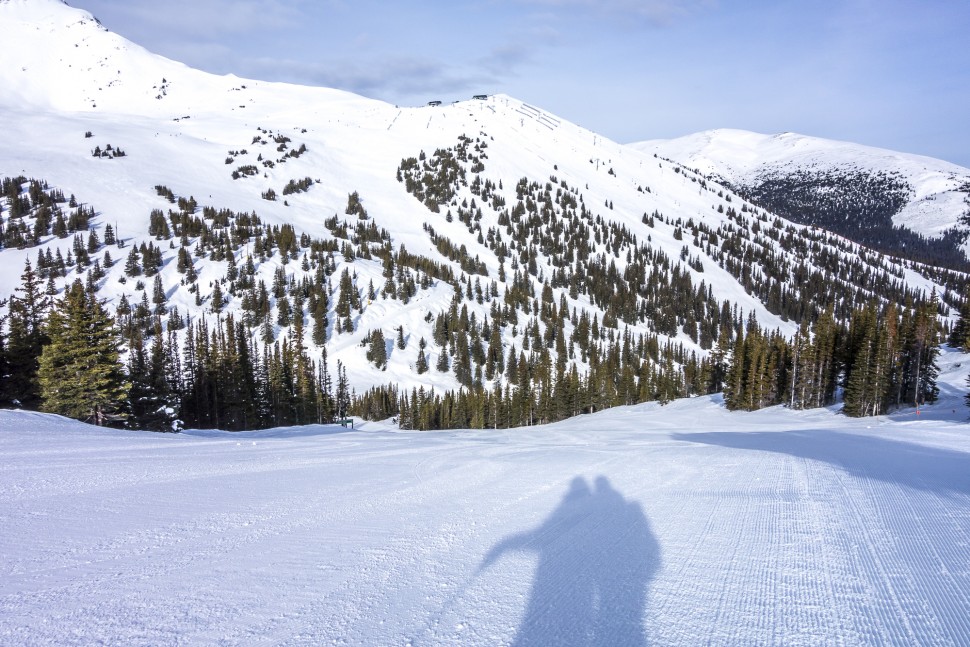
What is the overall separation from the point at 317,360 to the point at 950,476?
90653 millimetres

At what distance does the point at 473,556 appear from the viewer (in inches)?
194

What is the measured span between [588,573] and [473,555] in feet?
3.86

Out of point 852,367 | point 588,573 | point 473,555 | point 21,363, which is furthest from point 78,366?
point 852,367

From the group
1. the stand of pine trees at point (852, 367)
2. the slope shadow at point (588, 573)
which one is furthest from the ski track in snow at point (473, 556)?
the stand of pine trees at point (852, 367)

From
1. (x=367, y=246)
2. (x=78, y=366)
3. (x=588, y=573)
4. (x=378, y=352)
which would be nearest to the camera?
(x=588, y=573)

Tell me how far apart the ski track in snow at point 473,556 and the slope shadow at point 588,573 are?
0.02 meters

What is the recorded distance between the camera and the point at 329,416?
64.1m

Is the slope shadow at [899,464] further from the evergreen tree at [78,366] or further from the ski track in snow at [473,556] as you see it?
the evergreen tree at [78,366]

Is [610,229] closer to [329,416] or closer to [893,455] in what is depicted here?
[329,416]

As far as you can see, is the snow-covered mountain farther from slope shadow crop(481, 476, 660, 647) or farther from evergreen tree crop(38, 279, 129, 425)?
slope shadow crop(481, 476, 660, 647)

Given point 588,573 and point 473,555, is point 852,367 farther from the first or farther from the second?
point 473,555

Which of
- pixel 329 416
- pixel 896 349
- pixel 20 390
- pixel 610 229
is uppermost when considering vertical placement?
pixel 610 229

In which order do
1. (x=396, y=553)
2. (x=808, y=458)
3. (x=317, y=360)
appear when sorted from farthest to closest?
(x=317, y=360)
(x=808, y=458)
(x=396, y=553)

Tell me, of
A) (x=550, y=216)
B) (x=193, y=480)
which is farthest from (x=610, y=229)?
(x=193, y=480)
